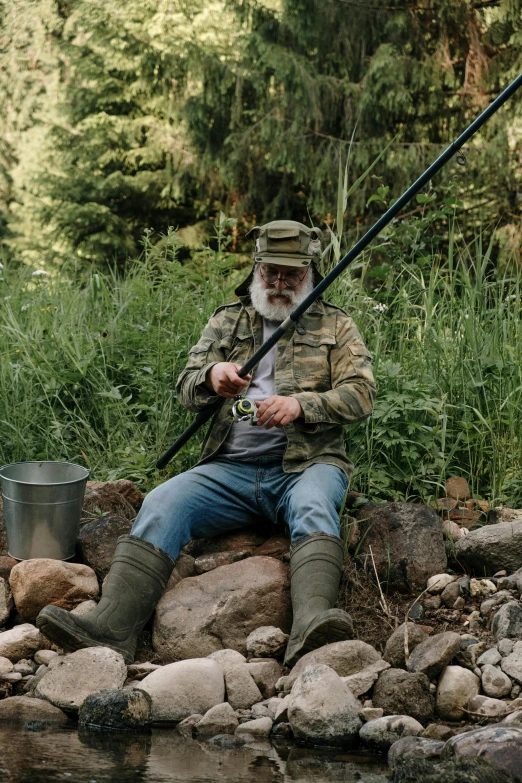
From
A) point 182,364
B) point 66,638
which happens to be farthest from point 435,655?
point 182,364

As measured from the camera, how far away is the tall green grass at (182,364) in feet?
15.2

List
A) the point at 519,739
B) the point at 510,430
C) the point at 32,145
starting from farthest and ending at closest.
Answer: the point at 32,145, the point at 510,430, the point at 519,739

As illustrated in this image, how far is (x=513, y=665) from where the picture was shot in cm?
338

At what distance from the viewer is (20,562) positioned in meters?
4.06

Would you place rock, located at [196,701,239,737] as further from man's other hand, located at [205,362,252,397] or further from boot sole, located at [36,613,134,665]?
man's other hand, located at [205,362,252,397]

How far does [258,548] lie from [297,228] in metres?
1.29

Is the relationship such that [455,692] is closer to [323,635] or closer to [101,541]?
[323,635]

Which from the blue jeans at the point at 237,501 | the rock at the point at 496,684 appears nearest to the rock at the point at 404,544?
the blue jeans at the point at 237,501

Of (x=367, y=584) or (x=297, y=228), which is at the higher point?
(x=297, y=228)

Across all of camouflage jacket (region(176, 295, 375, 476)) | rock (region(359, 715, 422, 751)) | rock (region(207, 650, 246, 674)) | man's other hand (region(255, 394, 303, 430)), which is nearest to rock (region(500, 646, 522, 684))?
rock (region(359, 715, 422, 751))

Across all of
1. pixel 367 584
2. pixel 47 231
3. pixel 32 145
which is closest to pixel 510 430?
pixel 367 584

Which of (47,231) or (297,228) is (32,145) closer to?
(47,231)

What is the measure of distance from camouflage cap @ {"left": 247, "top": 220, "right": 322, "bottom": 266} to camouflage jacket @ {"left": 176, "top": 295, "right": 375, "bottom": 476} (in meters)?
0.24

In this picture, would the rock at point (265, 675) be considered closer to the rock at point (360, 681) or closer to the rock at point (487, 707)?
the rock at point (360, 681)
